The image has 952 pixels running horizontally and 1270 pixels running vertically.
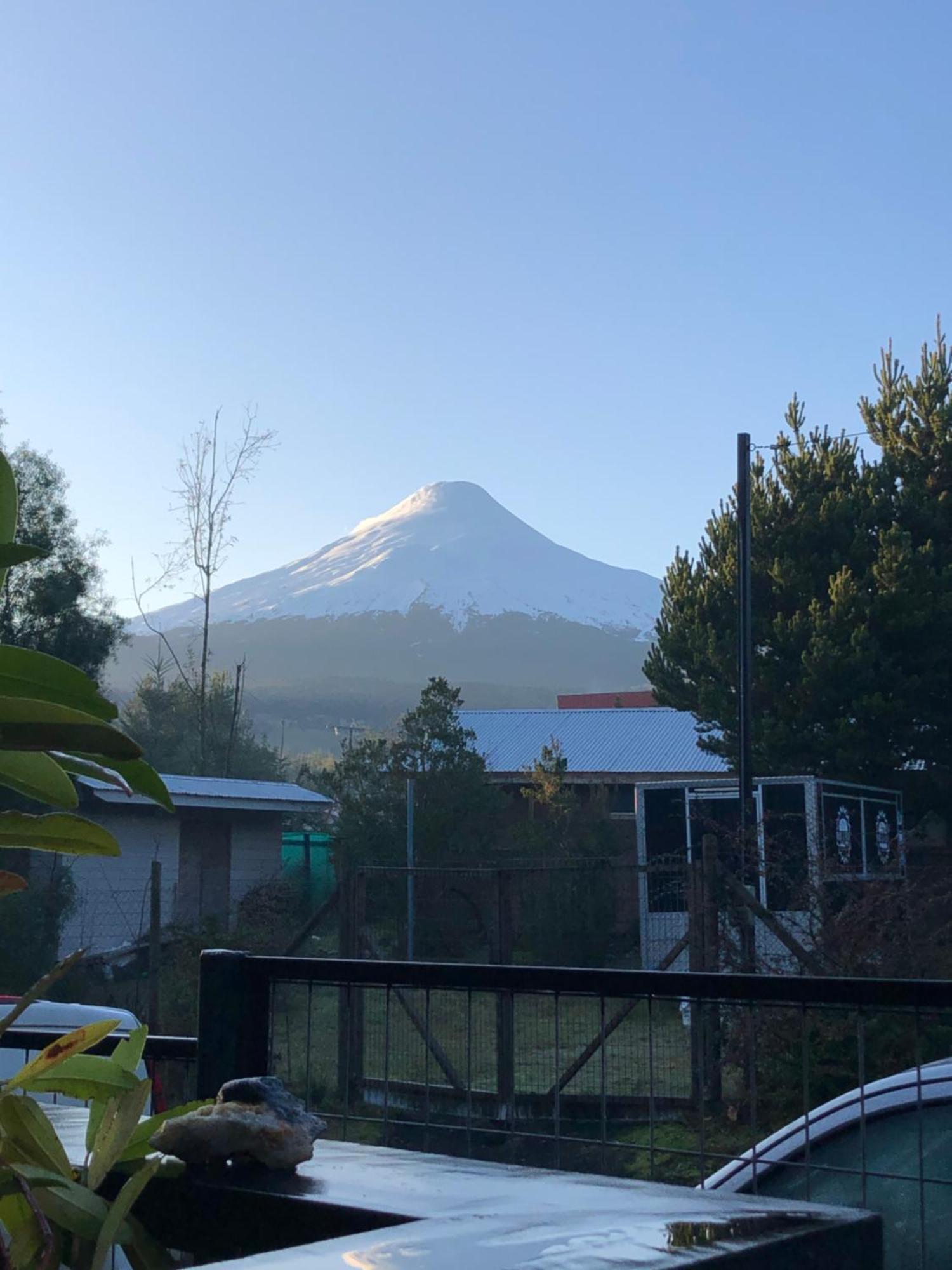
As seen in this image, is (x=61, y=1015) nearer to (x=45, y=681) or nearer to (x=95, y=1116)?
(x=95, y=1116)

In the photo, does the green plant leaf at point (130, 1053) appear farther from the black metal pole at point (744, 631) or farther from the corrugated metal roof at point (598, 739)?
the corrugated metal roof at point (598, 739)

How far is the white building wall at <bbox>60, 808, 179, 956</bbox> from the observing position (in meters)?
17.0

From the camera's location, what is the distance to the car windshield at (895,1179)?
3.58 m

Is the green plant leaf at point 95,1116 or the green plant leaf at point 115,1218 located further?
the green plant leaf at point 95,1116

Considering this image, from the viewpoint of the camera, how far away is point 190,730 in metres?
40.7

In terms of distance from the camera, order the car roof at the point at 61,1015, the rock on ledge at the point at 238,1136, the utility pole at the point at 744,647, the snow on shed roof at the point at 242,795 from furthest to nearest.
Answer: the snow on shed roof at the point at 242,795
the utility pole at the point at 744,647
the car roof at the point at 61,1015
the rock on ledge at the point at 238,1136

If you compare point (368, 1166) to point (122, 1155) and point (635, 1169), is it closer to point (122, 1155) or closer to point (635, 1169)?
point (122, 1155)

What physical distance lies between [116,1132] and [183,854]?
21.1 meters

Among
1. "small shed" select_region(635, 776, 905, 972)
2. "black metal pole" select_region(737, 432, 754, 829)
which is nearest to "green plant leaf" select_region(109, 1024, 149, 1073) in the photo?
"small shed" select_region(635, 776, 905, 972)

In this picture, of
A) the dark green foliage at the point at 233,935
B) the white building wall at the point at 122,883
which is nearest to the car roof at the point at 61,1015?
the dark green foliage at the point at 233,935

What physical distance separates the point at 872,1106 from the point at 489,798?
21.4 metres

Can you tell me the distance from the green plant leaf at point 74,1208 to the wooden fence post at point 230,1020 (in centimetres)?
212

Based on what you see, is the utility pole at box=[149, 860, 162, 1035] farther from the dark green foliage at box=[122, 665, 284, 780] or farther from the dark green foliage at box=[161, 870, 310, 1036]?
the dark green foliage at box=[122, 665, 284, 780]

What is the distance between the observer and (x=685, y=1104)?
1067 cm
